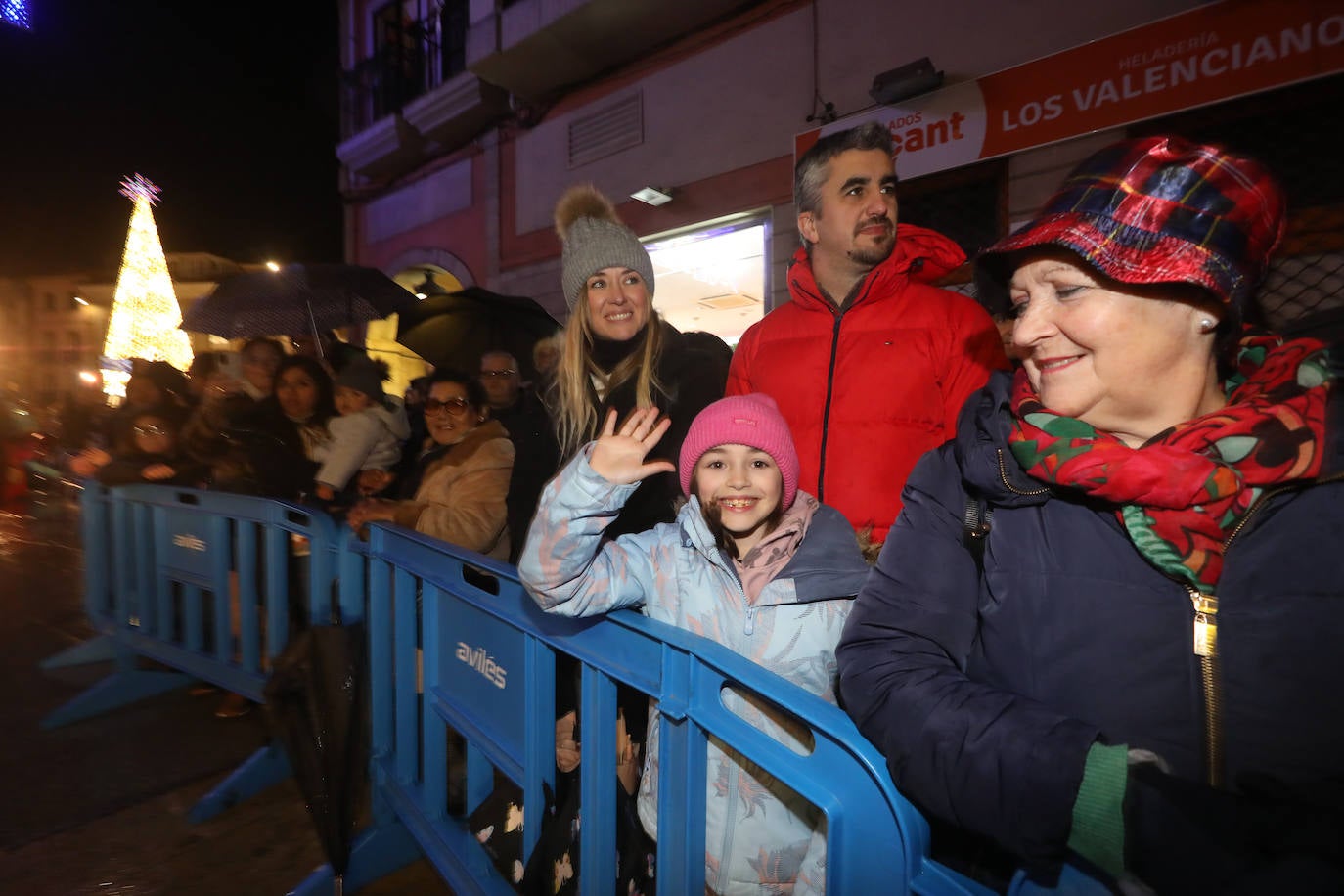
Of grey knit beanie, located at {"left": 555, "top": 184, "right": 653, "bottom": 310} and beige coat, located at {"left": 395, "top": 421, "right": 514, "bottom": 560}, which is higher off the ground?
grey knit beanie, located at {"left": 555, "top": 184, "right": 653, "bottom": 310}

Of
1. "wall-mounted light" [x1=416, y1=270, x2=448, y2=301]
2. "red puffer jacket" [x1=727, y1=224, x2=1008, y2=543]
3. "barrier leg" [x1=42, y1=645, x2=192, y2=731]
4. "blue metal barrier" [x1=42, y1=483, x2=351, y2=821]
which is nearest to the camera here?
"red puffer jacket" [x1=727, y1=224, x2=1008, y2=543]

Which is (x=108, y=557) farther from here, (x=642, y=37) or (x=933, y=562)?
(x=642, y=37)

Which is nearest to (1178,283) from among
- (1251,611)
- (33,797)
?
(1251,611)

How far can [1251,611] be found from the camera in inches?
33.4

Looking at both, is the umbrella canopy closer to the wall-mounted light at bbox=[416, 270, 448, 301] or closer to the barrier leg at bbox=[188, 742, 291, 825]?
the wall-mounted light at bbox=[416, 270, 448, 301]

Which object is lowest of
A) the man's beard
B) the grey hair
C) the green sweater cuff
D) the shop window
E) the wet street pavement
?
the wet street pavement

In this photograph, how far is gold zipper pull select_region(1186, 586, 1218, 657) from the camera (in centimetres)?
Answer: 88

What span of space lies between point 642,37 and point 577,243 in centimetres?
625

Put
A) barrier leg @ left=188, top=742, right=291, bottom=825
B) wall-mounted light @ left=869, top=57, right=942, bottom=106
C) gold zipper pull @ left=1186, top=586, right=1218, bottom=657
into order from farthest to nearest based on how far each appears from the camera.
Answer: wall-mounted light @ left=869, top=57, right=942, bottom=106
barrier leg @ left=188, top=742, right=291, bottom=825
gold zipper pull @ left=1186, top=586, right=1218, bottom=657

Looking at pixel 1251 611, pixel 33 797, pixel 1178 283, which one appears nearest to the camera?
pixel 1251 611

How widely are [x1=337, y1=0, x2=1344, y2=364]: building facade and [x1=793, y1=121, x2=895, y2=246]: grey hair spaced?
6.82 feet

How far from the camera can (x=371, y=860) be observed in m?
2.43

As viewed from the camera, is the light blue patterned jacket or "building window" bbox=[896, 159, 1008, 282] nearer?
the light blue patterned jacket

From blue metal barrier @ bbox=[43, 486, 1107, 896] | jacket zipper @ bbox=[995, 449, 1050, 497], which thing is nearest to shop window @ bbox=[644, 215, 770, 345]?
blue metal barrier @ bbox=[43, 486, 1107, 896]
